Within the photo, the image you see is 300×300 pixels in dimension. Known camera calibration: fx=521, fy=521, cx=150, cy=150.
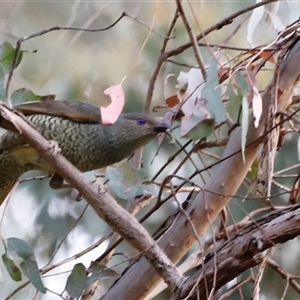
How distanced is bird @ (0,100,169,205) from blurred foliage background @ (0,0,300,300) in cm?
37

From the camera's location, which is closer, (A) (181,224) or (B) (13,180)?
(A) (181,224)

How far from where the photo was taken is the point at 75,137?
1216 millimetres

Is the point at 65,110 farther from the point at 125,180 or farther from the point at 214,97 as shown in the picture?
the point at 214,97

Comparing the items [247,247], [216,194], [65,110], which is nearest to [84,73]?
[65,110]

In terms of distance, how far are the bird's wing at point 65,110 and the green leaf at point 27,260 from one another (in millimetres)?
345

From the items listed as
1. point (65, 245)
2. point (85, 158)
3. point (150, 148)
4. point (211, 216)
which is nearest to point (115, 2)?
point (150, 148)

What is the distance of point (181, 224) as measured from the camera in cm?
99

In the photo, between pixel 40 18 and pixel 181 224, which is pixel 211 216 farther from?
pixel 40 18

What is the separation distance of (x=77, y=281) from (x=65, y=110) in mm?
417

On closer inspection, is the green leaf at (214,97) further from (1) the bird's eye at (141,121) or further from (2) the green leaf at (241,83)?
(1) the bird's eye at (141,121)

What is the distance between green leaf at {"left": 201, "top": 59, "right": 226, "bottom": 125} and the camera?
0.84 metres

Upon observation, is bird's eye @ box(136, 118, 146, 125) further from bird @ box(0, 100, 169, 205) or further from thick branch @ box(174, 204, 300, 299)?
thick branch @ box(174, 204, 300, 299)

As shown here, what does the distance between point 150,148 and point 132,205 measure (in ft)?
1.49

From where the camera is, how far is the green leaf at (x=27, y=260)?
0.88 meters
